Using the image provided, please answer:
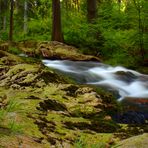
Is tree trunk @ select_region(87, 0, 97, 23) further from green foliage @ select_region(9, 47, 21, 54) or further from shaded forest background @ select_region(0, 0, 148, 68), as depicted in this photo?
green foliage @ select_region(9, 47, 21, 54)

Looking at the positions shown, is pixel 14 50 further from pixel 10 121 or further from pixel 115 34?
pixel 10 121

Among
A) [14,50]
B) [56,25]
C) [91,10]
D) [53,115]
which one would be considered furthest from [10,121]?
[91,10]

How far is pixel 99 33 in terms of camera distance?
16062mm

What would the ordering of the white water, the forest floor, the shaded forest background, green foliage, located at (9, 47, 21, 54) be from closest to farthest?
the forest floor → the white water → the shaded forest background → green foliage, located at (9, 47, 21, 54)

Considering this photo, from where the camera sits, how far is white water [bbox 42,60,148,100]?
891 cm

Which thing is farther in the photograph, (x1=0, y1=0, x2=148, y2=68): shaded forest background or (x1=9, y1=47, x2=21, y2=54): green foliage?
(x1=9, y1=47, x2=21, y2=54): green foliage

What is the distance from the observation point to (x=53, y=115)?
409 cm

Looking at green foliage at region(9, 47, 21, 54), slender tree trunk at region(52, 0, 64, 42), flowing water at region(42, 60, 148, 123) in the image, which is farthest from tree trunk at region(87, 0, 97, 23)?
flowing water at region(42, 60, 148, 123)

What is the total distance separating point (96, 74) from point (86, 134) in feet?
23.7

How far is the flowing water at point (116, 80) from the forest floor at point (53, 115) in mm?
1604

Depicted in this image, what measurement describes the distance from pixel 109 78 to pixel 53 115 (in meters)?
6.39

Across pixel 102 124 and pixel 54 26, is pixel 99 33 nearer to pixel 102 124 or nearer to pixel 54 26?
pixel 54 26

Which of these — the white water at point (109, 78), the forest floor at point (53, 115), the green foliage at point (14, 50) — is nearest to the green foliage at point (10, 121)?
the forest floor at point (53, 115)

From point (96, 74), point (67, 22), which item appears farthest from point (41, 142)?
point (67, 22)
